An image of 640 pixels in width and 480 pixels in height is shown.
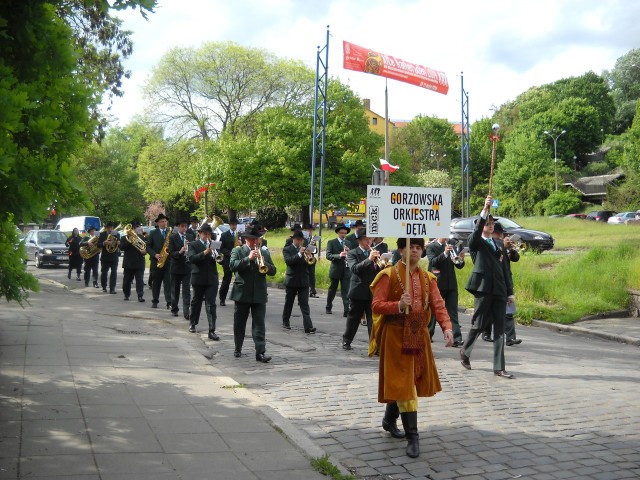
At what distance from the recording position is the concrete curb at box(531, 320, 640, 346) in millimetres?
13073

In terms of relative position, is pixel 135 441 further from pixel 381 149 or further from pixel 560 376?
pixel 381 149

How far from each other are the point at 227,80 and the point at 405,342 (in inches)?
1999

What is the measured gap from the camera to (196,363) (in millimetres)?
9875

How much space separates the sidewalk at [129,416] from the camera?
5.50 meters

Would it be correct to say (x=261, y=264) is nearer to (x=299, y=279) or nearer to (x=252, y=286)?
(x=252, y=286)

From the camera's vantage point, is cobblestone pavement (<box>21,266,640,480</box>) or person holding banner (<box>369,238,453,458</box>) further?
person holding banner (<box>369,238,453,458</box>)

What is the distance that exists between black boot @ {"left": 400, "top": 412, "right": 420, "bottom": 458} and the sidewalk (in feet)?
2.43

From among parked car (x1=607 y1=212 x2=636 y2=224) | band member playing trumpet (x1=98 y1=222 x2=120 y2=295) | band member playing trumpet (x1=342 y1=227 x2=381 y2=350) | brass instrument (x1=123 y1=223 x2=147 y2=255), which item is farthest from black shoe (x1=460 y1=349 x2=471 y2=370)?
parked car (x1=607 y1=212 x2=636 y2=224)

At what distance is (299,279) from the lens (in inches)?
520

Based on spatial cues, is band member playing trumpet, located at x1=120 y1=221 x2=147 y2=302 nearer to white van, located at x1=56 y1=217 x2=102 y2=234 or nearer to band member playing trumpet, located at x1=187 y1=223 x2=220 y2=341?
band member playing trumpet, located at x1=187 y1=223 x2=220 y2=341

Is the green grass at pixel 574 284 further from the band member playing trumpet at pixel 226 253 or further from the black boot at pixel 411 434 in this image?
the black boot at pixel 411 434

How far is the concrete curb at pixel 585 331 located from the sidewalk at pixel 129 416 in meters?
7.32

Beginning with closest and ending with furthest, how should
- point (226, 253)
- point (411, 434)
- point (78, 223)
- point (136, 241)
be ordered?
1. point (411, 434)
2. point (226, 253)
3. point (136, 241)
4. point (78, 223)

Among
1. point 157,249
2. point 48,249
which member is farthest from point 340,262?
point 48,249
